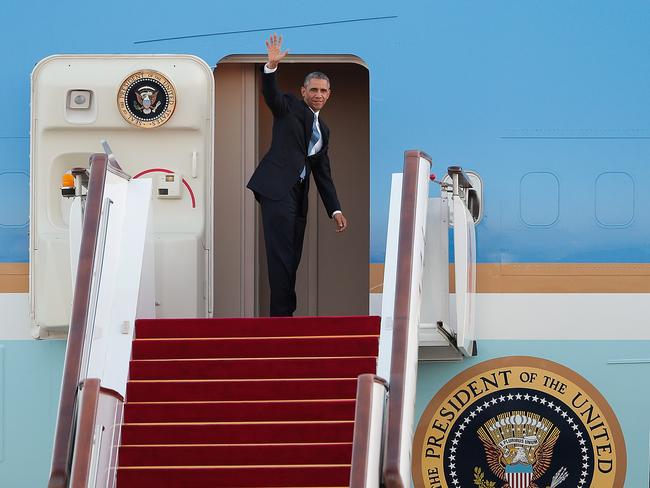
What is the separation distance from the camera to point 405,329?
21.2ft

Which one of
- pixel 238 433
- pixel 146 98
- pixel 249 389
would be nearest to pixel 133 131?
pixel 146 98

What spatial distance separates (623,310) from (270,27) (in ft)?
9.46

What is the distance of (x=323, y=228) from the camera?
33.4 feet

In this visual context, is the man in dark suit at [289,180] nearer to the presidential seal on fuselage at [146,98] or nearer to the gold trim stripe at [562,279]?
the gold trim stripe at [562,279]

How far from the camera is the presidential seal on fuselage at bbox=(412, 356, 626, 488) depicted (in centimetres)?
845

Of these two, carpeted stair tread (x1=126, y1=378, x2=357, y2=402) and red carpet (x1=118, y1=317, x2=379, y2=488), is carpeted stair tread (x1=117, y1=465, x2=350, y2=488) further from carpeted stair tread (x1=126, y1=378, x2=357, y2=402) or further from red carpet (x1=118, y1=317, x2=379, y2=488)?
carpeted stair tread (x1=126, y1=378, x2=357, y2=402)

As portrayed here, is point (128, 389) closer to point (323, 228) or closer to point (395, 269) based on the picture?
point (395, 269)

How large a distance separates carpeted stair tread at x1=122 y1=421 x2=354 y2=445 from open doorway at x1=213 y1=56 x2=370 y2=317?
246 cm

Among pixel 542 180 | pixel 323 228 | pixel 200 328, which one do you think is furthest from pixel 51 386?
pixel 542 180

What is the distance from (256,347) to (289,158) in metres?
1.44

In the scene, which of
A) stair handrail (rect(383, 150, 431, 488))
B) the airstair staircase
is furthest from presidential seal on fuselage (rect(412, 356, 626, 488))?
stair handrail (rect(383, 150, 431, 488))

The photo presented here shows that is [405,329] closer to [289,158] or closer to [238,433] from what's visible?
[238,433]

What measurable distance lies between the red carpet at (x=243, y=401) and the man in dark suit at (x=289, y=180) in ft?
2.73

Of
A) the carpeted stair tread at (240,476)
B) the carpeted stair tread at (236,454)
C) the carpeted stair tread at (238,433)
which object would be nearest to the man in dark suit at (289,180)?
the carpeted stair tread at (238,433)
